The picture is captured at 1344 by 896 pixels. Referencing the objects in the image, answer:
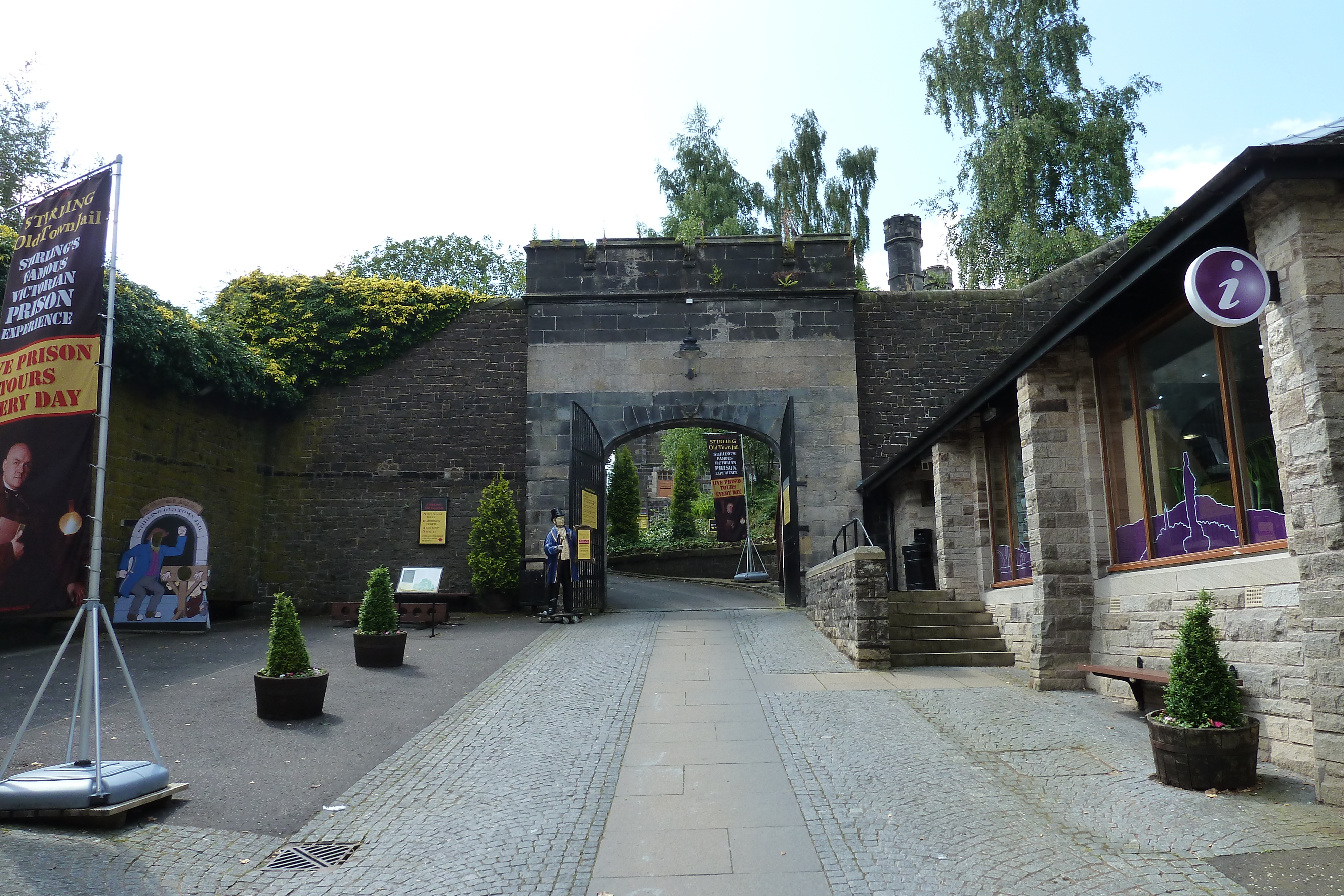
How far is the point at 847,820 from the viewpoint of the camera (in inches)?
180

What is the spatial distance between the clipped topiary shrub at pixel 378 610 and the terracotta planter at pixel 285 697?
2.37m

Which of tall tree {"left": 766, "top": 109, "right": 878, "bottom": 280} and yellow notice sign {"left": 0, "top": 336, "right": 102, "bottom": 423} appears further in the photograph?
tall tree {"left": 766, "top": 109, "right": 878, "bottom": 280}

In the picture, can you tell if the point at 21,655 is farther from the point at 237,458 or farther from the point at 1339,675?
the point at 1339,675

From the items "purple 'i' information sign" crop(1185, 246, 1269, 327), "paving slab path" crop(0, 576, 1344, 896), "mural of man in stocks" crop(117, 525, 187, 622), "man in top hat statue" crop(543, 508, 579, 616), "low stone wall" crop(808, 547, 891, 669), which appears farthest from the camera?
"man in top hat statue" crop(543, 508, 579, 616)

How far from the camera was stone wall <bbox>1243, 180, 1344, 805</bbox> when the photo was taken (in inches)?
178

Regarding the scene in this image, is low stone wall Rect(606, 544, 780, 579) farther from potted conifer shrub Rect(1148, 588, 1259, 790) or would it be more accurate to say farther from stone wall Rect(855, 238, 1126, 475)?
potted conifer shrub Rect(1148, 588, 1259, 790)

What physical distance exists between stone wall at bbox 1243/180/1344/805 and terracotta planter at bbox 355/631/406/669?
24.6 feet

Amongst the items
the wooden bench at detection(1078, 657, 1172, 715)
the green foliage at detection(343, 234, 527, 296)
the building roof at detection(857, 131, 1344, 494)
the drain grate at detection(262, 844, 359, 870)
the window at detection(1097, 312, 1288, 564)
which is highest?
the green foliage at detection(343, 234, 527, 296)

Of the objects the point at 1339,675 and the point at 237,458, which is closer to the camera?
the point at 1339,675

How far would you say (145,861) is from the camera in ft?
13.3

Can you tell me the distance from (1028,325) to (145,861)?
51.6 feet

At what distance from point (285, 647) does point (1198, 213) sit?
686cm

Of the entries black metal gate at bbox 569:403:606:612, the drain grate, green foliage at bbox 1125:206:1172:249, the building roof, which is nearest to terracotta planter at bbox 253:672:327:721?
the drain grate

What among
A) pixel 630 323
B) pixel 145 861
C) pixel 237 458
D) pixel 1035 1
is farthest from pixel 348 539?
pixel 1035 1
